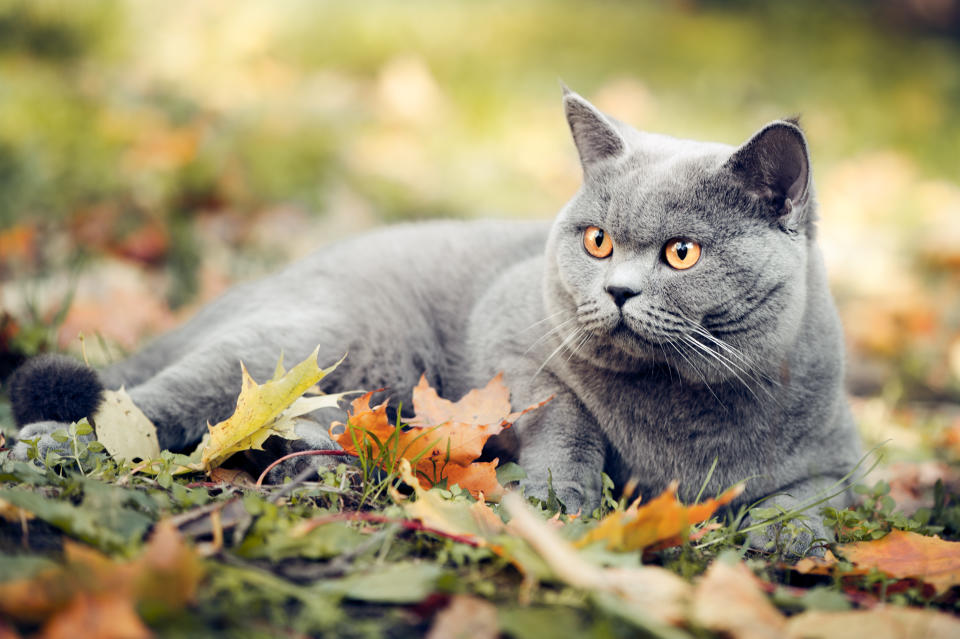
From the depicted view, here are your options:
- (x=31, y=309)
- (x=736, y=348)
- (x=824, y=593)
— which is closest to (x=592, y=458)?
(x=736, y=348)

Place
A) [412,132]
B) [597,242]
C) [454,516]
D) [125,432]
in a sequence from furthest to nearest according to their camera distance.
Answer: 1. [412,132]
2. [597,242]
3. [125,432]
4. [454,516]

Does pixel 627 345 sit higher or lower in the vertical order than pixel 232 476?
higher

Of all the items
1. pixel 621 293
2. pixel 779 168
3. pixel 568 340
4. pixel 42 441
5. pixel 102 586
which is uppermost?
pixel 779 168

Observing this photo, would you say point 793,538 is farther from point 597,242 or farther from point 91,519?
point 91,519

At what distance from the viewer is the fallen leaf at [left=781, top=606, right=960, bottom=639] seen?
1.01 m

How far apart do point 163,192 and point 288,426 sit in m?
2.48

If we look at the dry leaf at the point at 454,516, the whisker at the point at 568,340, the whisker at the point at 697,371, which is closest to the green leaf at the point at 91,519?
the dry leaf at the point at 454,516

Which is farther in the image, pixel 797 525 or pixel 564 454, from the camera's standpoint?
pixel 564 454

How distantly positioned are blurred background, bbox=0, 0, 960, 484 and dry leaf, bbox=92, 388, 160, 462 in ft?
1.83

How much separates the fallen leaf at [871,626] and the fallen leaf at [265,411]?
867 mm

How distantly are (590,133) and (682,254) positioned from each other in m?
0.43

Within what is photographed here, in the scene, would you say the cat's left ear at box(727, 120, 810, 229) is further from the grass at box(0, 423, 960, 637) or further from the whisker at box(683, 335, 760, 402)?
the grass at box(0, 423, 960, 637)

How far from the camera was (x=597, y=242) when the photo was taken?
172cm

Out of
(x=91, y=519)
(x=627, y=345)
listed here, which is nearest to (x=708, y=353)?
(x=627, y=345)
